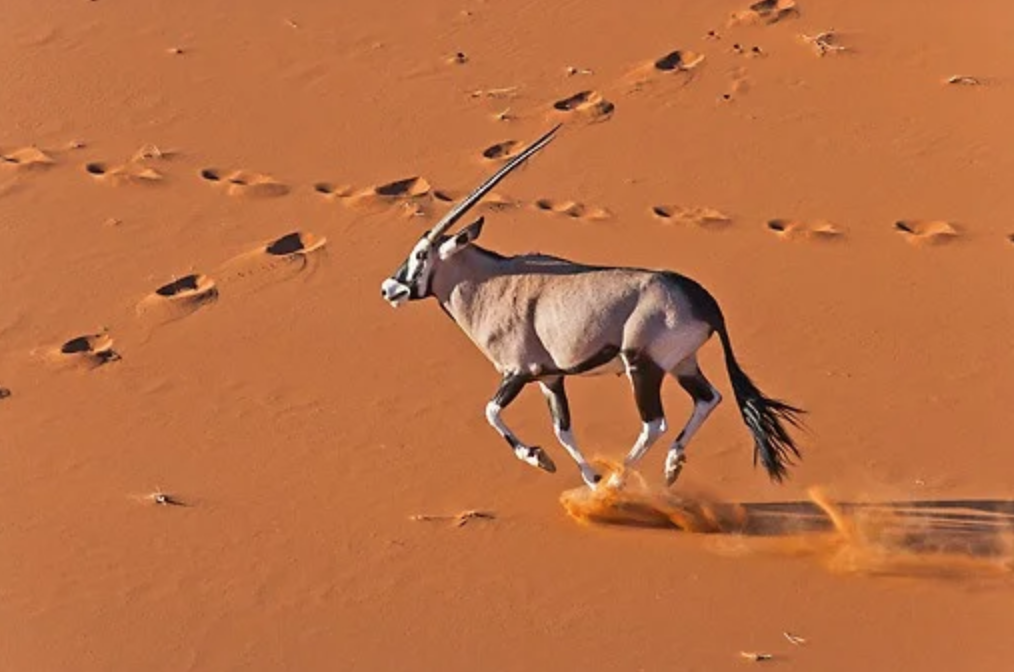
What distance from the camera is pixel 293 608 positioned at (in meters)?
8.26

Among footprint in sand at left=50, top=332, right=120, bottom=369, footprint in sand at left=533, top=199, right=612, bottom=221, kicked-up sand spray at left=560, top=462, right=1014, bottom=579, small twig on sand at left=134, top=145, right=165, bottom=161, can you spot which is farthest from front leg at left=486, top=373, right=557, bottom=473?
small twig on sand at left=134, top=145, right=165, bottom=161

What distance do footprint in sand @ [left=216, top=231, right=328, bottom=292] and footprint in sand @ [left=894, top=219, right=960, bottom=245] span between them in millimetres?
3565

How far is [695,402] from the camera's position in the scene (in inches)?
348

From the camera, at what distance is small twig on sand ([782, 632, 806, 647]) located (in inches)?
310

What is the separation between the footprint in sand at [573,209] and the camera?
455 inches

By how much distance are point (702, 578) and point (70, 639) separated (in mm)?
2848

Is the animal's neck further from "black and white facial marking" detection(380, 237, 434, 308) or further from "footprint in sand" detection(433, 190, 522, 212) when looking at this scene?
"footprint in sand" detection(433, 190, 522, 212)

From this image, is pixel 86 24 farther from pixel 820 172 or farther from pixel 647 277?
pixel 647 277

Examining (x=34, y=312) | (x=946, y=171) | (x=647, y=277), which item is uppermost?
(x=647, y=277)

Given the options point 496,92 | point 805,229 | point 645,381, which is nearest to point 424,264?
point 645,381

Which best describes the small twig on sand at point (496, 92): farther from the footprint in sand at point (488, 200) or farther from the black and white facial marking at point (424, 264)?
the black and white facial marking at point (424, 264)

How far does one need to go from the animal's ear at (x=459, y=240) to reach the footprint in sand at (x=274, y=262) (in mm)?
2484

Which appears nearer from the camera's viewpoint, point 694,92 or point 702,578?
point 702,578

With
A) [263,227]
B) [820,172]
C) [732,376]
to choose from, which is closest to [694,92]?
[820,172]
